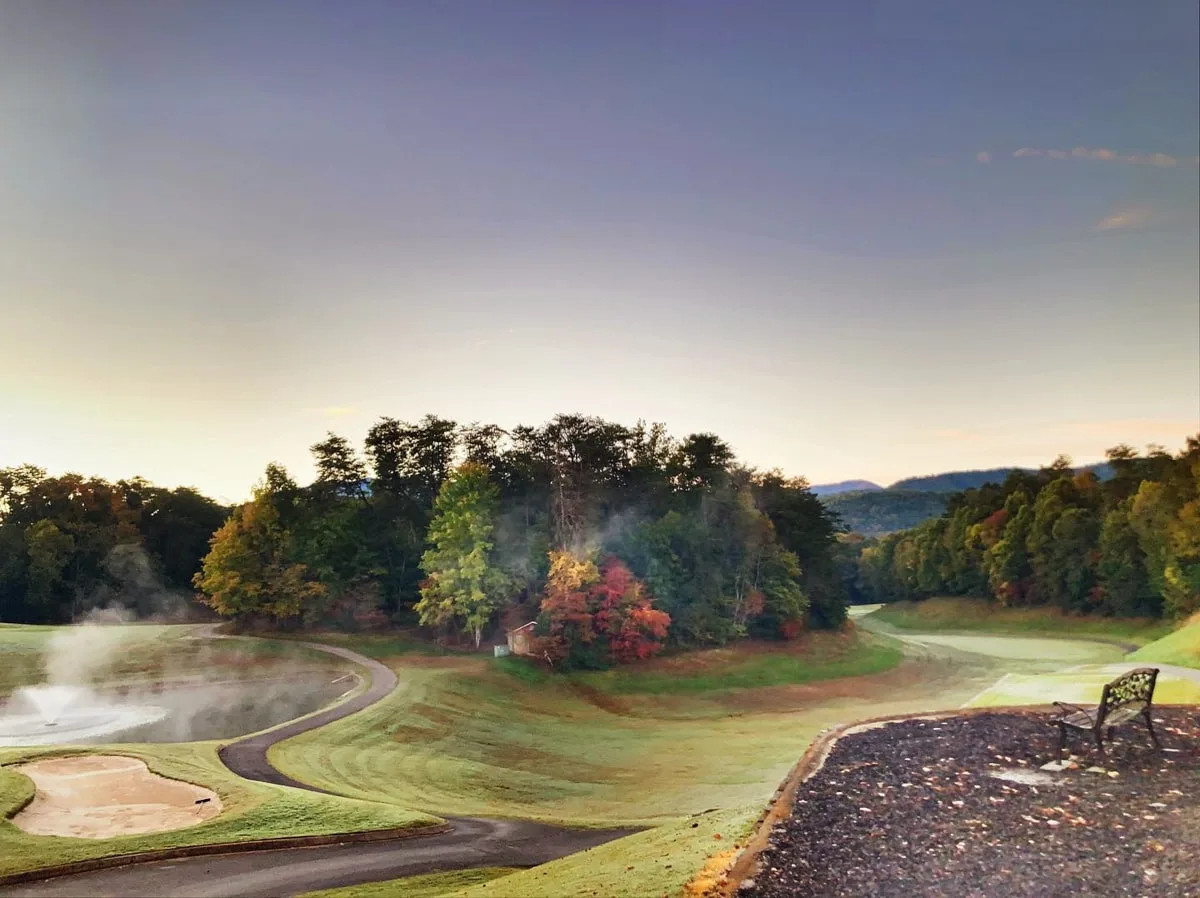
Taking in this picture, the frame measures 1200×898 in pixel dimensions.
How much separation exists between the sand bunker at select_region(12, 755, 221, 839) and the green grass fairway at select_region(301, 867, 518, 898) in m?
4.81

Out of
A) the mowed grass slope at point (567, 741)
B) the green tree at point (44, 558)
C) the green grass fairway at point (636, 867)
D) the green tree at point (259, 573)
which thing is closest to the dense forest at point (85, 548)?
the green tree at point (44, 558)

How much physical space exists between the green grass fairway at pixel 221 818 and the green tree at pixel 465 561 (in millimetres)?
23405

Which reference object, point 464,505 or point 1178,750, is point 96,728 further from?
point 1178,750

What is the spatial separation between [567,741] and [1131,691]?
19.6 meters

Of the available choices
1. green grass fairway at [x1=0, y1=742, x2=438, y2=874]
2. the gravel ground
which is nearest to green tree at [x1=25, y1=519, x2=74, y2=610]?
green grass fairway at [x1=0, y1=742, x2=438, y2=874]

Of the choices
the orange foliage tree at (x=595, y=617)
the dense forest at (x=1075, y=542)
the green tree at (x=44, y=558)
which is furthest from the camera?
the dense forest at (x=1075, y=542)

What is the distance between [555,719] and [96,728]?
16732 millimetres

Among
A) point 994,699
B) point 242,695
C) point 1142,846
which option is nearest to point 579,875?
point 1142,846

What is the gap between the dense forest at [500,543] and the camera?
1727 inches

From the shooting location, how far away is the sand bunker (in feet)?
47.3

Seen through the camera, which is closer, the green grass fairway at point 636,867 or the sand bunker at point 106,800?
the green grass fairway at point 636,867

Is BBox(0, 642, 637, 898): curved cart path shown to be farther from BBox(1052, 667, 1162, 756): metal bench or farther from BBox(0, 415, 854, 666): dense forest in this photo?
BBox(0, 415, 854, 666): dense forest

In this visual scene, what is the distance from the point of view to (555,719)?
33188 mm

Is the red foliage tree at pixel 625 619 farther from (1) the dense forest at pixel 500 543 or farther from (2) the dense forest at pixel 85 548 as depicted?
(2) the dense forest at pixel 85 548
